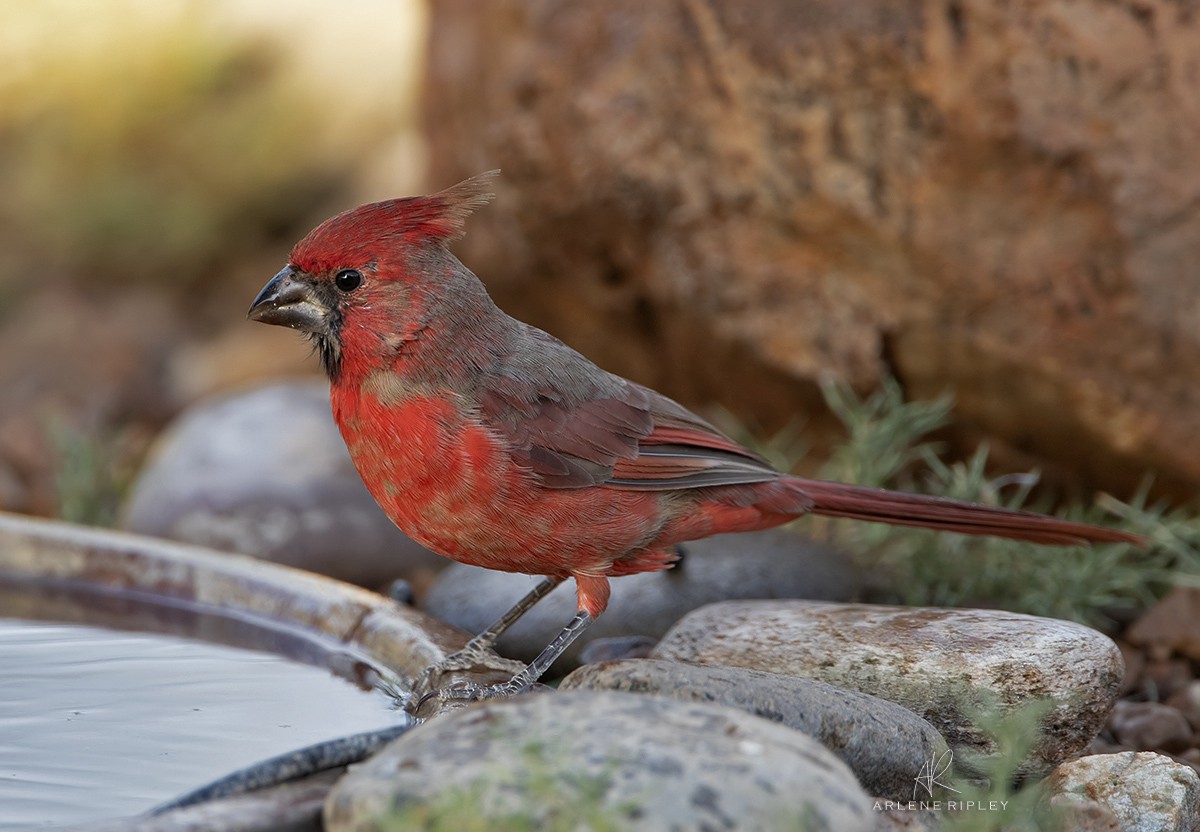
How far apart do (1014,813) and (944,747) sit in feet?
2.25

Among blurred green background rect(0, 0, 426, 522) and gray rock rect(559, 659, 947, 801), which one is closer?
gray rock rect(559, 659, 947, 801)

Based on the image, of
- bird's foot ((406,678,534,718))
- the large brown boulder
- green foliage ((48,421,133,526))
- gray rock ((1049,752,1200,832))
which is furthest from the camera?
green foliage ((48,421,133,526))

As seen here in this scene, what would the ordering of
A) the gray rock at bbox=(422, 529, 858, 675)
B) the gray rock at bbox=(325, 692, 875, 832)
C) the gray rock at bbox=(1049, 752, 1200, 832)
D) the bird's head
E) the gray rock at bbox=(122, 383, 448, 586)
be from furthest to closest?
1. the gray rock at bbox=(122, 383, 448, 586)
2. the gray rock at bbox=(422, 529, 858, 675)
3. the bird's head
4. the gray rock at bbox=(1049, 752, 1200, 832)
5. the gray rock at bbox=(325, 692, 875, 832)

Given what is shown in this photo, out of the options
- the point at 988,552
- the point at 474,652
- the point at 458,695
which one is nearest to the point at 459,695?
the point at 458,695

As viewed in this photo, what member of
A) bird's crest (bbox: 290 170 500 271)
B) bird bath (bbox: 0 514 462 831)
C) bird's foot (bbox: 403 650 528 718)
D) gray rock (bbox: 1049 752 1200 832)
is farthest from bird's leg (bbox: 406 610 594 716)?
gray rock (bbox: 1049 752 1200 832)

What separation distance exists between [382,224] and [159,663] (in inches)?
45.1

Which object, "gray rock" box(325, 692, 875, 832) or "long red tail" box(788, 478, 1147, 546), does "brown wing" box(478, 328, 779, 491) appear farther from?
"gray rock" box(325, 692, 875, 832)

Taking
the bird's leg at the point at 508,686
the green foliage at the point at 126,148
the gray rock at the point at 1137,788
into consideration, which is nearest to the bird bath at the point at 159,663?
the bird's leg at the point at 508,686

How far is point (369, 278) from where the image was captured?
319 cm

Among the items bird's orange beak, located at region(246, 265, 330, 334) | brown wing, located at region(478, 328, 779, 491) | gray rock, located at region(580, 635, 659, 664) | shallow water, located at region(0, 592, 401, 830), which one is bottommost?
gray rock, located at region(580, 635, 659, 664)

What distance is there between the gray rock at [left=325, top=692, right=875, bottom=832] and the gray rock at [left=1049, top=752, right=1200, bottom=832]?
796 millimetres

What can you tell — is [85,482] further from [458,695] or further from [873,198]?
[873,198]

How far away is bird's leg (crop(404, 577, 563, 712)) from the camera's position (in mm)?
3074

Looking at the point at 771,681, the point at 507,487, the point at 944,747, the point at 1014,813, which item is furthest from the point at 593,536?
the point at 1014,813
